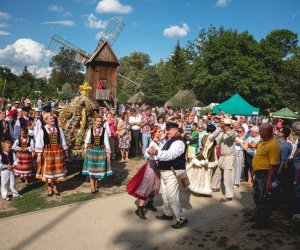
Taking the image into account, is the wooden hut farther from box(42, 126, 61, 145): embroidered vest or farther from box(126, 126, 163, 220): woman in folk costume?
box(126, 126, 163, 220): woman in folk costume

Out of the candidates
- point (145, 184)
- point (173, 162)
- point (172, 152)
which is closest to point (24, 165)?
point (145, 184)

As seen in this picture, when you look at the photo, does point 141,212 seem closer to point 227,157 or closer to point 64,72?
point 227,157

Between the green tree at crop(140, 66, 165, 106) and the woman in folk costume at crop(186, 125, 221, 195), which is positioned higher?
the green tree at crop(140, 66, 165, 106)

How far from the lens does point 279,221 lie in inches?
232

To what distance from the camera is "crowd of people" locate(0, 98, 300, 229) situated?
17.9ft

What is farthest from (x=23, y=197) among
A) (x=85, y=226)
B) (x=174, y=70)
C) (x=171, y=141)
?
(x=174, y=70)

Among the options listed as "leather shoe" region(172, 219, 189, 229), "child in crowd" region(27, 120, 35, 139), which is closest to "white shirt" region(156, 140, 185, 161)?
"leather shoe" region(172, 219, 189, 229)

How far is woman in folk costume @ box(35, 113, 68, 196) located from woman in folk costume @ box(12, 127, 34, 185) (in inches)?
38.2

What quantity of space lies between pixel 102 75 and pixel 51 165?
2350 centimetres

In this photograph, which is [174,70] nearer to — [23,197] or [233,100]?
[233,100]

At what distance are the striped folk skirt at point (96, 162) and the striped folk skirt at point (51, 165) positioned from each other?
0.60 m

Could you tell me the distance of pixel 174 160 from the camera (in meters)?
5.48

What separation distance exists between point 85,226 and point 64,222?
0.44 metres

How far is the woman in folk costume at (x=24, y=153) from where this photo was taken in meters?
7.83
